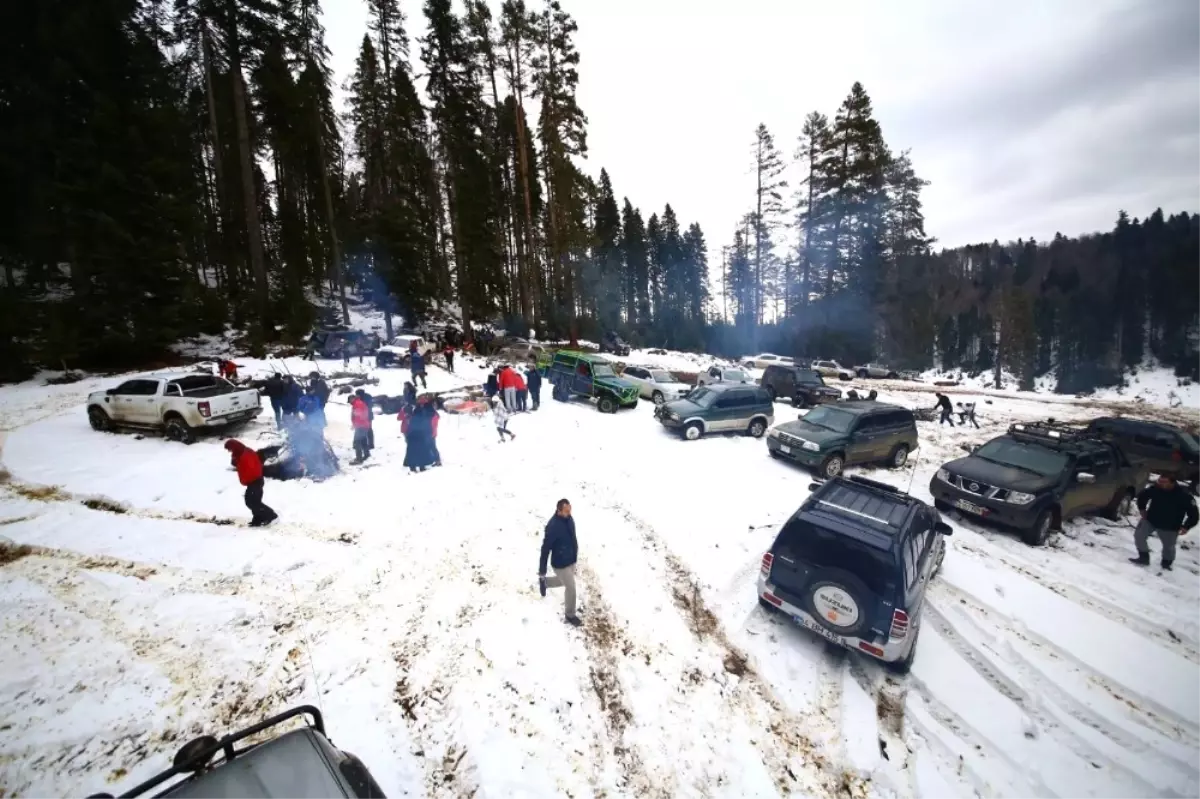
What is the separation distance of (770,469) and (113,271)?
25.4 m

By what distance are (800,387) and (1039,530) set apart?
12.8 metres

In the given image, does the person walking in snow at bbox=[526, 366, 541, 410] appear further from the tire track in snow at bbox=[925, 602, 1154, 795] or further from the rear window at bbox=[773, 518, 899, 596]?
the tire track in snow at bbox=[925, 602, 1154, 795]

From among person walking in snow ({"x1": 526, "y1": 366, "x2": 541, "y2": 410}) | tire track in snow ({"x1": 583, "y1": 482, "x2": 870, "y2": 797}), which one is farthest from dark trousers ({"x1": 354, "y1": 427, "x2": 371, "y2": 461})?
tire track in snow ({"x1": 583, "y1": 482, "x2": 870, "y2": 797})

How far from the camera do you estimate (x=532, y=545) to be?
7539mm

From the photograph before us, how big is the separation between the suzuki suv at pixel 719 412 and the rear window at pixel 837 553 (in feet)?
27.2

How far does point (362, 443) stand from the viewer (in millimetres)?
10578

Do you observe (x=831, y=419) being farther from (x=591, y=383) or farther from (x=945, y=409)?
(x=945, y=409)

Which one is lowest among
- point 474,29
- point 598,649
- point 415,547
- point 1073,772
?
point 1073,772

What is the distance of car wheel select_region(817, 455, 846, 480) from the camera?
11.6 m

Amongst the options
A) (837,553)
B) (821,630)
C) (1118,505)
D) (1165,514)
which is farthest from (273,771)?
(1118,505)

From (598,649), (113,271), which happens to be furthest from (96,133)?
(598,649)

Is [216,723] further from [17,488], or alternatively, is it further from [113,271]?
[113,271]

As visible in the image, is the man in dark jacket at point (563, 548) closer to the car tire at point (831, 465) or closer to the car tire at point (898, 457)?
the car tire at point (831, 465)

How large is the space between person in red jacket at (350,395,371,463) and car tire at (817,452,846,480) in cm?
1115
